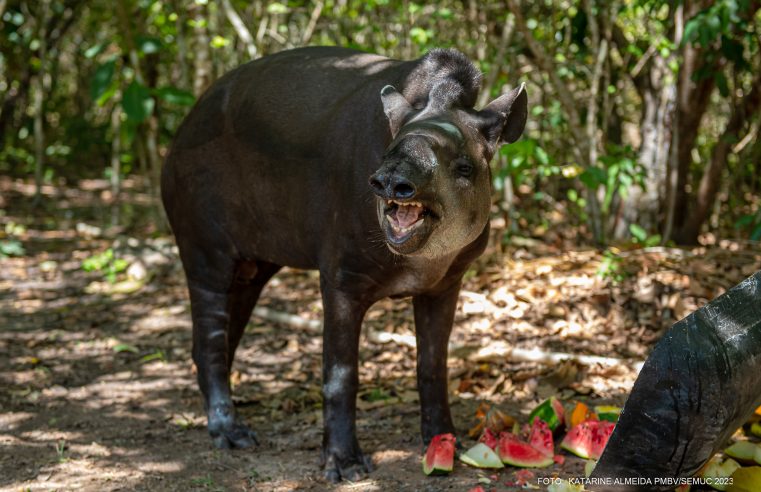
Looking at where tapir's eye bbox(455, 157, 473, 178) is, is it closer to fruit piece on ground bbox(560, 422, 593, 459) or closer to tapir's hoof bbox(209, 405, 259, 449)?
fruit piece on ground bbox(560, 422, 593, 459)

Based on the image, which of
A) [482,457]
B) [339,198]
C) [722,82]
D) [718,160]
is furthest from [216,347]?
[718,160]

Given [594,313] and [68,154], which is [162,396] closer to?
[594,313]

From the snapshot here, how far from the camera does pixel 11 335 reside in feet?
24.2

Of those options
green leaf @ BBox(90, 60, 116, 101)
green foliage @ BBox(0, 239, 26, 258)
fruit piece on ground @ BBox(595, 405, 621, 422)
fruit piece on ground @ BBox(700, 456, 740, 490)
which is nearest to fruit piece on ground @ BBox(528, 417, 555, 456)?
fruit piece on ground @ BBox(595, 405, 621, 422)

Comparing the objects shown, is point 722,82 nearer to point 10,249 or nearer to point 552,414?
point 552,414

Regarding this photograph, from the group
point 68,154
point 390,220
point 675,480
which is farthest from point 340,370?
point 68,154

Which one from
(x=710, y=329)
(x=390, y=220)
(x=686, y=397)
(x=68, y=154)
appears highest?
(x=390, y=220)

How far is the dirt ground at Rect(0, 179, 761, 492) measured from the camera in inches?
179

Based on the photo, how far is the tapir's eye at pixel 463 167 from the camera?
3.74 m

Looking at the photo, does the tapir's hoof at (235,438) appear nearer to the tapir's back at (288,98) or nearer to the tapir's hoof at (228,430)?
the tapir's hoof at (228,430)

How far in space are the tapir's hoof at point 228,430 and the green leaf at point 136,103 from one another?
110 inches

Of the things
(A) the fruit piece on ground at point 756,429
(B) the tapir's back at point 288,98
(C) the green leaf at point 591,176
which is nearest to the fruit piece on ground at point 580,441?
(A) the fruit piece on ground at point 756,429

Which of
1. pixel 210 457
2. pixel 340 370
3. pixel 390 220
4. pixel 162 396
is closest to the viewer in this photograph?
pixel 390 220

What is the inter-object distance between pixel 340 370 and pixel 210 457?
960 mm
